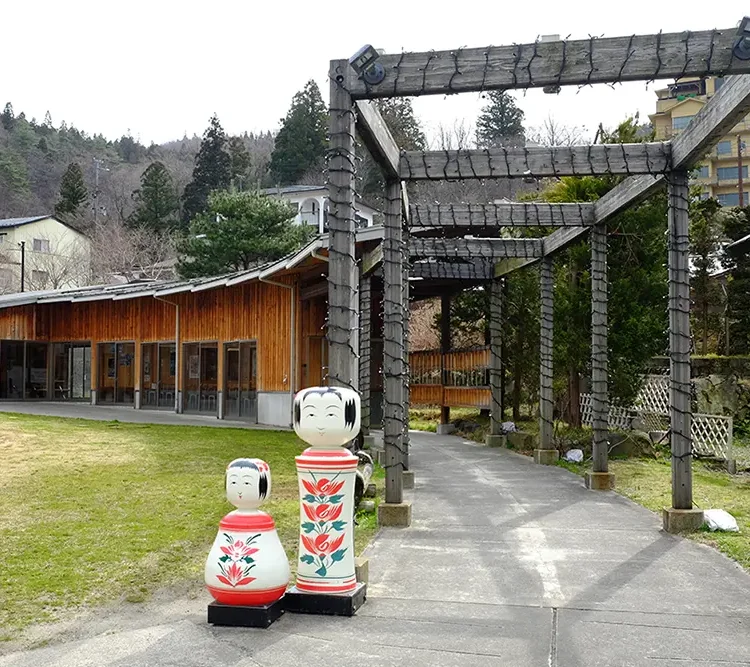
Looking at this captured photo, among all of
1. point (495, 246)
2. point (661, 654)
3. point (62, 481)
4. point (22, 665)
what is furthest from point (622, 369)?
point (22, 665)

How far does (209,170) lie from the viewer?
4909 cm

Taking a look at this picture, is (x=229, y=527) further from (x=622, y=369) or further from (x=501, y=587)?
(x=622, y=369)

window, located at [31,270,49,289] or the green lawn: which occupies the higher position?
window, located at [31,270,49,289]

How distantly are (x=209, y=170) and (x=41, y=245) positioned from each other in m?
10.8

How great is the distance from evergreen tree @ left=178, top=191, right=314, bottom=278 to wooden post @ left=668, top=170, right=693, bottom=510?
22738 millimetres

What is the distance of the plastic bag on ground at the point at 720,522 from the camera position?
6969mm

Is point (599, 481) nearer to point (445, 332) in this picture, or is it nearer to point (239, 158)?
point (445, 332)

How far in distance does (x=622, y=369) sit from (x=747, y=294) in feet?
34.1

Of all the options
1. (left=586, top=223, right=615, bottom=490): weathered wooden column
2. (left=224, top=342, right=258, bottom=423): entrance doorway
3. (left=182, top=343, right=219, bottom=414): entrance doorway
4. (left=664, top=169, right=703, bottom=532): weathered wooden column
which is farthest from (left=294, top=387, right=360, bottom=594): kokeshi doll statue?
(left=182, top=343, right=219, bottom=414): entrance doorway

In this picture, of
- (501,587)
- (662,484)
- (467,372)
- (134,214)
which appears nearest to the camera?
(501,587)

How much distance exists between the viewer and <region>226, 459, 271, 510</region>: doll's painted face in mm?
4398

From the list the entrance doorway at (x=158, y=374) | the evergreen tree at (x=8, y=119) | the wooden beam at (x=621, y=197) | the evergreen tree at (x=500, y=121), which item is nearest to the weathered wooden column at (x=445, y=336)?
the entrance doorway at (x=158, y=374)

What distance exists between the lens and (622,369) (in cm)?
1390

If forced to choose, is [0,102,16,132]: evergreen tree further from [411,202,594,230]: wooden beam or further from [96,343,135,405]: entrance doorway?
[411,202,594,230]: wooden beam
